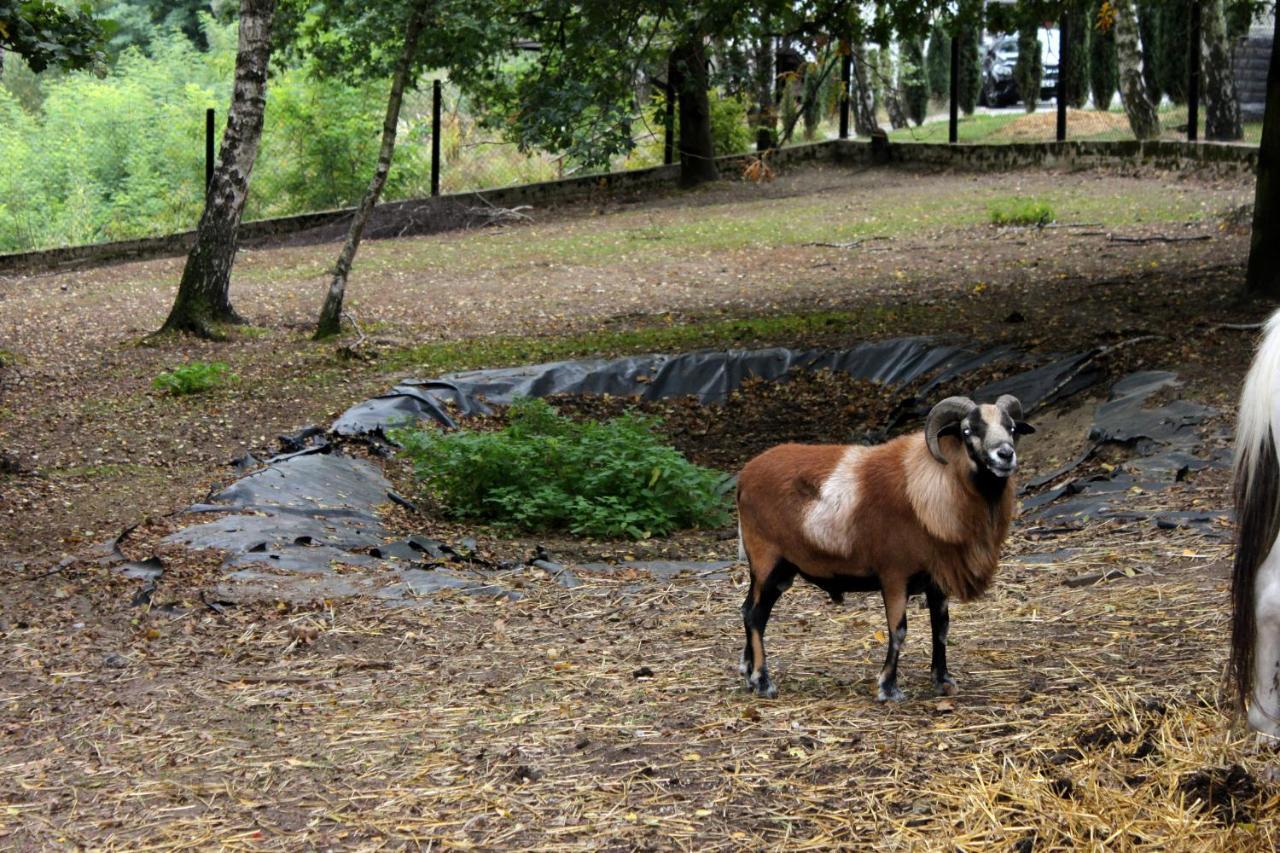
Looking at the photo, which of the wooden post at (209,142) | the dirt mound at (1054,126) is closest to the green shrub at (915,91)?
the dirt mound at (1054,126)

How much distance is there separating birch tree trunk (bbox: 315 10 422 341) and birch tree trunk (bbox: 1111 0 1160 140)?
43.8 ft

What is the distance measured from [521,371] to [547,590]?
16.9 ft

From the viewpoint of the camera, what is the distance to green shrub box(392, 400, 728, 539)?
9.08 m

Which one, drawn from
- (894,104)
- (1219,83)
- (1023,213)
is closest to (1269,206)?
(1023,213)

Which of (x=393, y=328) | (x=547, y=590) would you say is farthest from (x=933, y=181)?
(x=547, y=590)

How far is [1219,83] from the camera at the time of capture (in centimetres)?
2188

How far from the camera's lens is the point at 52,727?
532cm

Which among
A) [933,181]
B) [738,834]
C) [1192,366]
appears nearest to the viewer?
[738,834]

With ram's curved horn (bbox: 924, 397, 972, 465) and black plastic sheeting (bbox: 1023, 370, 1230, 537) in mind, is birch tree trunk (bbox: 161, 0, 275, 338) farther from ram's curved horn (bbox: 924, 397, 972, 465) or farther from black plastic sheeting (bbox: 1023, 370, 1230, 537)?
ram's curved horn (bbox: 924, 397, 972, 465)

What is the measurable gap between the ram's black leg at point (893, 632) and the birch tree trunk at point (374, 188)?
31.0 feet

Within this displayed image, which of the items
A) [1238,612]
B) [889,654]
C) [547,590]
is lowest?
[547,590]

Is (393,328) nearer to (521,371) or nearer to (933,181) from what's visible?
(521,371)

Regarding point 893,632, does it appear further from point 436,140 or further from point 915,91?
point 915,91

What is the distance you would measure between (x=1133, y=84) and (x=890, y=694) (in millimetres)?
20035
